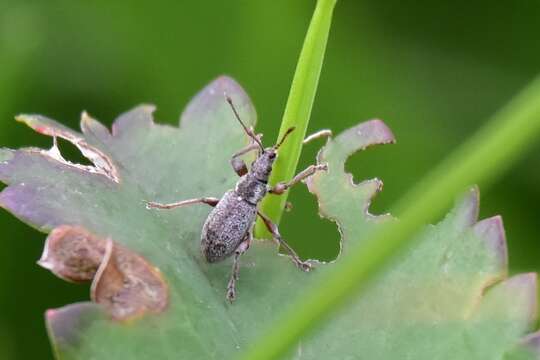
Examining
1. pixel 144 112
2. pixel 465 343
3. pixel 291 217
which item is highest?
pixel 144 112

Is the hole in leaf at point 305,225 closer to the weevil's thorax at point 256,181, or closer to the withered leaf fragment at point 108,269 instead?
the weevil's thorax at point 256,181

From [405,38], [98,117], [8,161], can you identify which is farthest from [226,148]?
[405,38]

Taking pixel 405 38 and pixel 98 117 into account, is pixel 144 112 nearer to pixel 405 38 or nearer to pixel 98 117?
pixel 98 117

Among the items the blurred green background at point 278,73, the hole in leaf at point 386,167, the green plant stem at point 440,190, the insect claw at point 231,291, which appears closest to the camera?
the green plant stem at point 440,190

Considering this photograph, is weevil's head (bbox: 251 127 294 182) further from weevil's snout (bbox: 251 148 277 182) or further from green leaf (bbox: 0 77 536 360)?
green leaf (bbox: 0 77 536 360)

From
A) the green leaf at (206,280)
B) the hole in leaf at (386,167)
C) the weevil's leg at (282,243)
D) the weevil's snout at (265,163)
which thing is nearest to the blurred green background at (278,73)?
the hole in leaf at (386,167)

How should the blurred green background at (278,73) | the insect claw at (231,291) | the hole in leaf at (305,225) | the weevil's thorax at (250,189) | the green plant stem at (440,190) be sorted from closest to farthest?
the green plant stem at (440,190) < the insect claw at (231,291) < the weevil's thorax at (250,189) < the hole in leaf at (305,225) < the blurred green background at (278,73)

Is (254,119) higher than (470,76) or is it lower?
lower
